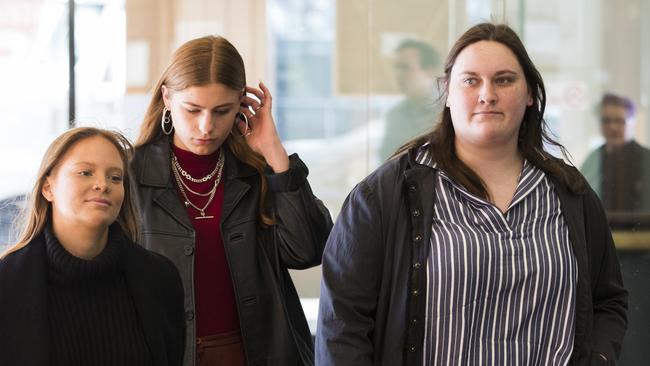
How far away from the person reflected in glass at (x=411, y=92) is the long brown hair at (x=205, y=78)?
91.7 inches

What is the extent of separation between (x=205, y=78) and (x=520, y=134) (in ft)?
2.81

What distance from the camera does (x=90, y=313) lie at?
7.38ft

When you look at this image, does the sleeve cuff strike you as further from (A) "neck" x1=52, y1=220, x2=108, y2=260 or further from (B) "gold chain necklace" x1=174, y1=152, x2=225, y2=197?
(A) "neck" x1=52, y1=220, x2=108, y2=260

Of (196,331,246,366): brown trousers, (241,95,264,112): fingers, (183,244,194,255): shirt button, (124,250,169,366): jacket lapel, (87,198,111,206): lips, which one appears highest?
(241,95,264,112): fingers

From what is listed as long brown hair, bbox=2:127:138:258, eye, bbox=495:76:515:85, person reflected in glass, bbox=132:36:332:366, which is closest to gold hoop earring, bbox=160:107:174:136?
person reflected in glass, bbox=132:36:332:366

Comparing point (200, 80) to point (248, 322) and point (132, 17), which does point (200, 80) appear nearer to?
point (248, 322)

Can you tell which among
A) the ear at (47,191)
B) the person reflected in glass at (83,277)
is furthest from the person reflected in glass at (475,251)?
the ear at (47,191)

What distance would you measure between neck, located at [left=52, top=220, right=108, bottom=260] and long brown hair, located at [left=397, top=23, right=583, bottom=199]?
2.72 feet

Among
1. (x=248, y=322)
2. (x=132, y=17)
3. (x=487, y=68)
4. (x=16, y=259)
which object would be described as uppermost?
(x=132, y=17)

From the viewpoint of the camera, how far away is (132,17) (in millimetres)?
4980

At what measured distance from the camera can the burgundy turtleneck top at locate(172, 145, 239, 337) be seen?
103 inches

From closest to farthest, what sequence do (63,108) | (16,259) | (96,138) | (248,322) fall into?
(16,259), (96,138), (248,322), (63,108)

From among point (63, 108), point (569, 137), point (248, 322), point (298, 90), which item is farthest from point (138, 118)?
point (248, 322)

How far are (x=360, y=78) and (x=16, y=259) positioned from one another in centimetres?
308
